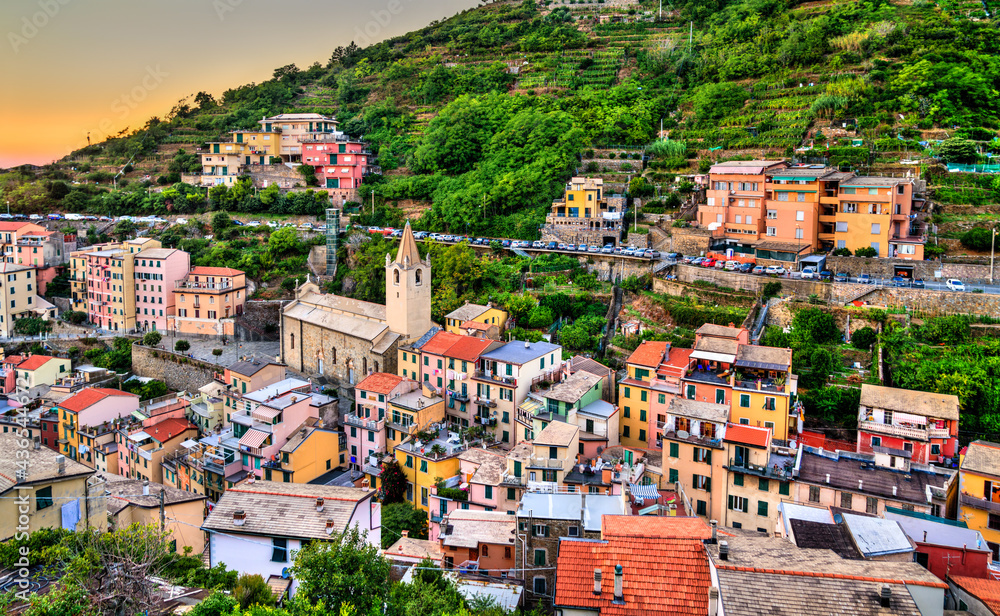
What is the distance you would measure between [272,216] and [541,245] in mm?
26883

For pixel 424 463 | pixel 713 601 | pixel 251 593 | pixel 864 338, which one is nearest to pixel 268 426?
pixel 424 463

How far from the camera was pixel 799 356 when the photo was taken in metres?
32.1

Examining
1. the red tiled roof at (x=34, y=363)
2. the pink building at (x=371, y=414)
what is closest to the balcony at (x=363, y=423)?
the pink building at (x=371, y=414)

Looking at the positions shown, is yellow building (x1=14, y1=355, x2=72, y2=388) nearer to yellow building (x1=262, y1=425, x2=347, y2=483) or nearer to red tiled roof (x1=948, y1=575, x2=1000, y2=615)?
yellow building (x1=262, y1=425, x2=347, y2=483)

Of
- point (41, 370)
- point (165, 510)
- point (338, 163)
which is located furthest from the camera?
point (338, 163)

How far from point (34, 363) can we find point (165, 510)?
2709 centimetres

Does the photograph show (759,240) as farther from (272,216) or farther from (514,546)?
(272,216)

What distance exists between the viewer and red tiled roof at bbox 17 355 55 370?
43.4 metres

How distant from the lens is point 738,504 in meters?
24.0

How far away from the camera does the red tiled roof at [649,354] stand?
3042 cm

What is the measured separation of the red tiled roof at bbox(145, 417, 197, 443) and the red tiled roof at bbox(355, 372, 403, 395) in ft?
31.2

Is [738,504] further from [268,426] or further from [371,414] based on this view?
[268,426]

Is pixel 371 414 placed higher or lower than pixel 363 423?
higher

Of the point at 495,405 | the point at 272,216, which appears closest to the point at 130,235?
the point at 272,216
